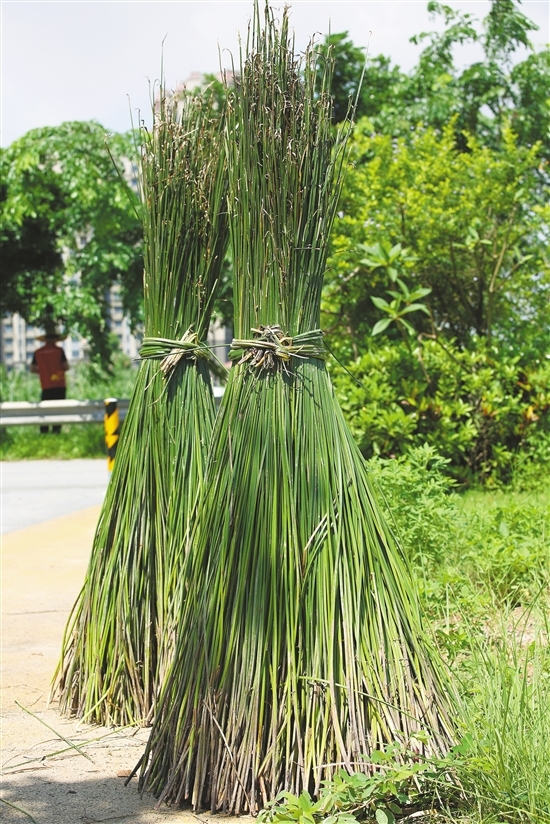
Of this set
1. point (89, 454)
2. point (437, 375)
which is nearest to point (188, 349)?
point (437, 375)

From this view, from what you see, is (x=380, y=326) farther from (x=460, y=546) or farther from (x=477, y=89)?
(x=477, y=89)

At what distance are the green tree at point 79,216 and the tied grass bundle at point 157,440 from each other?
31.2 ft

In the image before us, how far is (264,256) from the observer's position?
9.32ft

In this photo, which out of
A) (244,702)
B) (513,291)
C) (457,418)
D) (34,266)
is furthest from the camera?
(34,266)

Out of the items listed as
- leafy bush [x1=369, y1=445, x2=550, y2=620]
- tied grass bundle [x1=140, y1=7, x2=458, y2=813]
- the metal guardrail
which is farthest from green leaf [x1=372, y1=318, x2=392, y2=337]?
the metal guardrail

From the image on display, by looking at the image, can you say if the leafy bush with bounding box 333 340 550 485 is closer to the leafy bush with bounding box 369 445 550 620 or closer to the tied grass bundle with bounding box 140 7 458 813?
the leafy bush with bounding box 369 445 550 620

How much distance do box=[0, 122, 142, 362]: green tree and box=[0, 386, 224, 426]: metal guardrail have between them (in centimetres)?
111

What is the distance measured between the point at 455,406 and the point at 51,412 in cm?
807

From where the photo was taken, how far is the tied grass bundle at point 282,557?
2602 mm

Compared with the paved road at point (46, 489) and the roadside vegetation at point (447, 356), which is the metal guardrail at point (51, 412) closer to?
the roadside vegetation at point (447, 356)

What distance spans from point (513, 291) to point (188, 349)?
4.66 metres

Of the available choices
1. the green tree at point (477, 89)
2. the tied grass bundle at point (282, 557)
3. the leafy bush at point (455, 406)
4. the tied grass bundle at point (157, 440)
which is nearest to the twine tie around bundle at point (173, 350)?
the tied grass bundle at point (157, 440)

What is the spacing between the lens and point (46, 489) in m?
10.2

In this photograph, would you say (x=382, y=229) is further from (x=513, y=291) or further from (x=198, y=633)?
(x=198, y=633)
